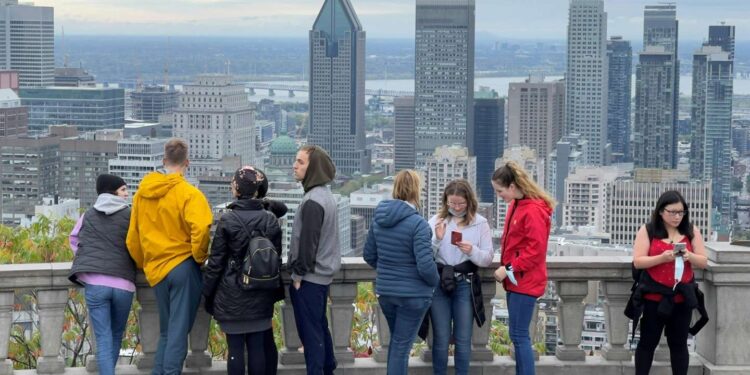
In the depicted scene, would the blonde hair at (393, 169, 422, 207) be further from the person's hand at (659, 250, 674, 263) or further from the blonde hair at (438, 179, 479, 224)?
the person's hand at (659, 250, 674, 263)

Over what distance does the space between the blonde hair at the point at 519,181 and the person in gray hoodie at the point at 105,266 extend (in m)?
2.02

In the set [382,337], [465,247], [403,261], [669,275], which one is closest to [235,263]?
[403,261]

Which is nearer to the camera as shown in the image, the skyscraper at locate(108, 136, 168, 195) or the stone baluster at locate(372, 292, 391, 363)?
the stone baluster at locate(372, 292, 391, 363)

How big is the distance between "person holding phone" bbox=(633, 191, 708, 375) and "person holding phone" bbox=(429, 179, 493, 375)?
863 millimetres

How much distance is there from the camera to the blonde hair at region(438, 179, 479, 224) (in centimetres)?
754

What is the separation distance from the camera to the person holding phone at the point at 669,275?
7.46 meters

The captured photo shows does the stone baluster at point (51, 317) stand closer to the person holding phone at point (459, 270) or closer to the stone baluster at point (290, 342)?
the stone baluster at point (290, 342)

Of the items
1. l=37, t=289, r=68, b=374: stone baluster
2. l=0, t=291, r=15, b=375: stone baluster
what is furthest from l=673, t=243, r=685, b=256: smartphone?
l=0, t=291, r=15, b=375: stone baluster

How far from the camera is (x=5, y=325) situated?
290 inches

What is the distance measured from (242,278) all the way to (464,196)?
132cm

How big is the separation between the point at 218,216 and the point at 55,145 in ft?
535

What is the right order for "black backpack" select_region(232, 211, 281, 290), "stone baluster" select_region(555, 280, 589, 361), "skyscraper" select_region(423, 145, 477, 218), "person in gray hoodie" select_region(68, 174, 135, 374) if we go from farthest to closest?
"skyscraper" select_region(423, 145, 477, 218) → "stone baluster" select_region(555, 280, 589, 361) → "person in gray hoodie" select_region(68, 174, 135, 374) → "black backpack" select_region(232, 211, 281, 290)

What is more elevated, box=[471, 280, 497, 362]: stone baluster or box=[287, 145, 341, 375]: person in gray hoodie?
box=[287, 145, 341, 375]: person in gray hoodie

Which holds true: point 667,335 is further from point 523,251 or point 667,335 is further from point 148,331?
point 148,331
